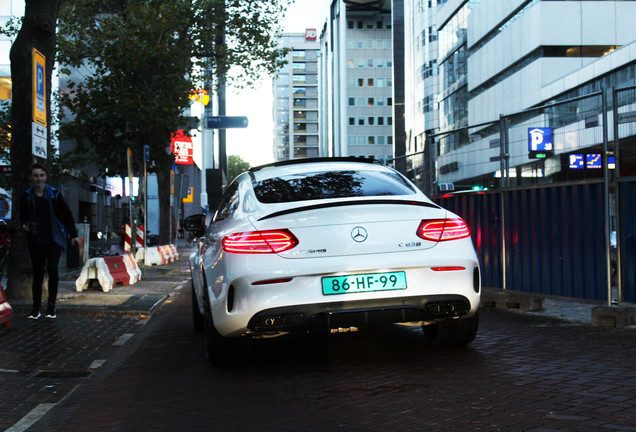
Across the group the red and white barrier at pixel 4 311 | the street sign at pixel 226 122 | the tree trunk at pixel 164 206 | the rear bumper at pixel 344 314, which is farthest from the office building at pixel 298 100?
the rear bumper at pixel 344 314

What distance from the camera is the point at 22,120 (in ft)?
34.9

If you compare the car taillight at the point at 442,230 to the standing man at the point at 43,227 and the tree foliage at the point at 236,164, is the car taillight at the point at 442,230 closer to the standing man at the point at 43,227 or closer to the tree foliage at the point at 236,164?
the standing man at the point at 43,227

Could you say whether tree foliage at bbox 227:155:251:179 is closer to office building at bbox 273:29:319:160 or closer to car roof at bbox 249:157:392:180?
office building at bbox 273:29:319:160

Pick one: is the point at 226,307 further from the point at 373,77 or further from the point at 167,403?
the point at 373,77

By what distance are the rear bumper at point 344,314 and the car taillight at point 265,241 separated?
1.36 feet

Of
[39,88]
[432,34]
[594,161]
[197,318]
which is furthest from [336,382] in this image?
[432,34]

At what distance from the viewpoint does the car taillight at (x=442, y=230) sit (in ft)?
18.1

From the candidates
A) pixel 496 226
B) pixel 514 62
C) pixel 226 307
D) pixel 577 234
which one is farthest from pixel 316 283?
pixel 514 62

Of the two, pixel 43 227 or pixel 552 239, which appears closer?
pixel 552 239

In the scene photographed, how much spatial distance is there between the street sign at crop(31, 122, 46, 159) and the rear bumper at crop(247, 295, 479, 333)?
6.12 meters

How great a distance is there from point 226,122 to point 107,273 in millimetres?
16881

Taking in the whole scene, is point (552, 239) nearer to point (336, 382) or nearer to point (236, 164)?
point (336, 382)

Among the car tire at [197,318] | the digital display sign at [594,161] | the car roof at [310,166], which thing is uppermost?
the digital display sign at [594,161]

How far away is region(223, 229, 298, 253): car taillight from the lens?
17.4 feet
